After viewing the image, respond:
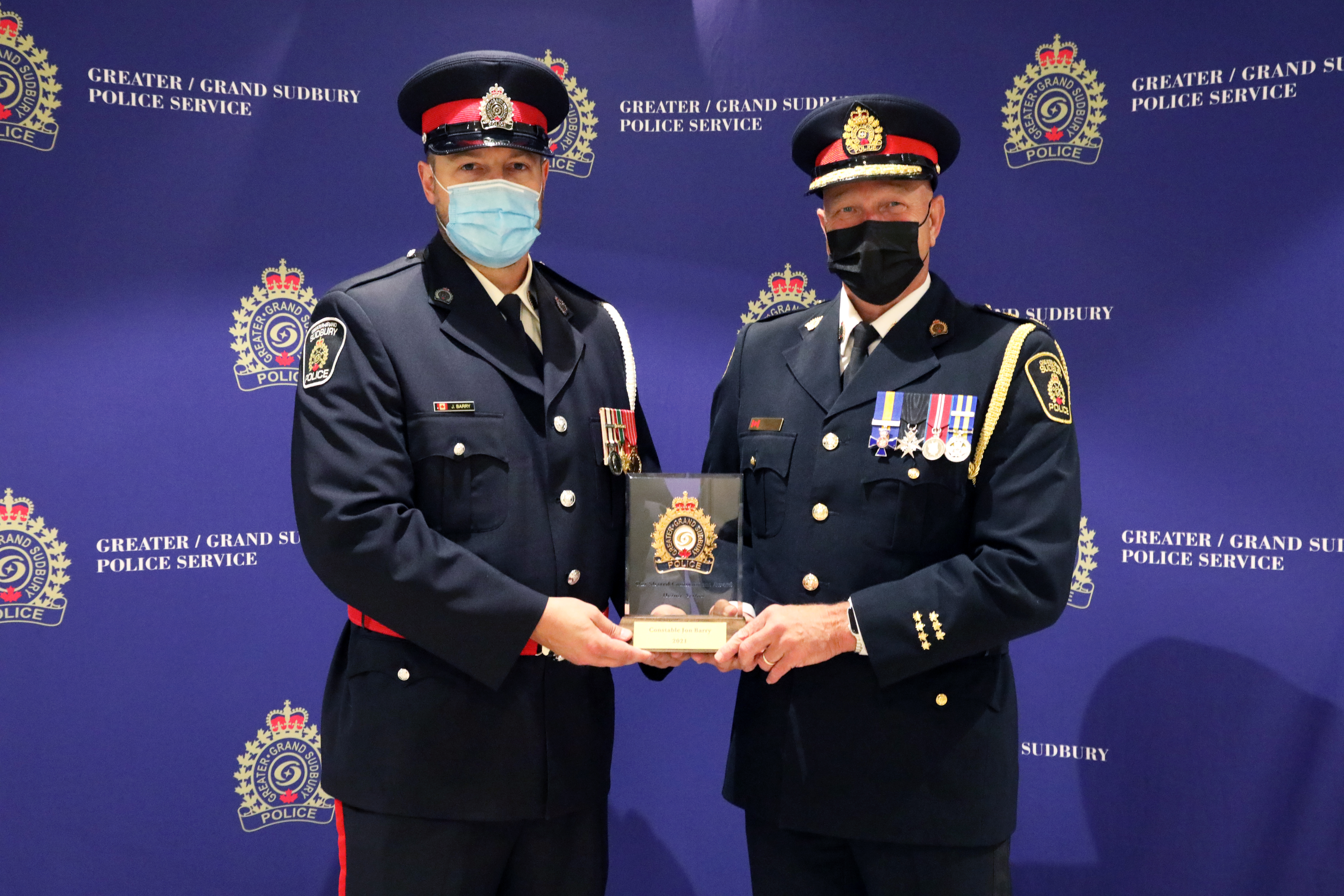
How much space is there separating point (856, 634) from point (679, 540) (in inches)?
16.0

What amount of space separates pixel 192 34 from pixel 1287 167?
3441mm

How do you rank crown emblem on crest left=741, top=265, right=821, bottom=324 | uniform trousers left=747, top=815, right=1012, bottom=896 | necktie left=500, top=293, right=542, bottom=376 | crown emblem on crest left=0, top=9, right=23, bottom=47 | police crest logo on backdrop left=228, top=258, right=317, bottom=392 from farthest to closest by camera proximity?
crown emblem on crest left=741, top=265, right=821, bottom=324, police crest logo on backdrop left=228, top=258, right=317, bottom=392, crown emblem on crest left=0, top=9, right=23, bottom=47, necktie left=500, top=293, right=542, bottom=376, uniform trousers left=747, top=815, right=1012, bottom=896

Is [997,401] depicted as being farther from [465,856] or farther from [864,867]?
[465,856]

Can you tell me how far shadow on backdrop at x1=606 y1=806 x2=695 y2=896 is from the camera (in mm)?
3186

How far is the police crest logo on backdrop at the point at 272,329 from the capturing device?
115 inches

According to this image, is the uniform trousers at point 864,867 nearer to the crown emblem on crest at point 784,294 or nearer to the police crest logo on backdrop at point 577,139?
the crown emblem on crest at point 784,294

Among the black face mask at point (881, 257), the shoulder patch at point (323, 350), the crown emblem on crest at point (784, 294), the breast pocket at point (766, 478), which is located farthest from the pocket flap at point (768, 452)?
the crown emblem on crest at point (784, 294)

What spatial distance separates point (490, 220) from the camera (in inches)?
75.0

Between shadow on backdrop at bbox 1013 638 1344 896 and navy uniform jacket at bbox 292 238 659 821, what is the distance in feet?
6.16

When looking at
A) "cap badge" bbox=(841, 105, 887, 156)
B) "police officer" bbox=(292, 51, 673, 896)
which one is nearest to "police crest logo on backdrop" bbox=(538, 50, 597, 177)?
"police officer" bbox=(292, 51, 673, 896)

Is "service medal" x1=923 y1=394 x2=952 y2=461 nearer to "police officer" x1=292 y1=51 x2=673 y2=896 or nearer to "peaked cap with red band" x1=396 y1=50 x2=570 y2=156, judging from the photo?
"police officer" x1=292 y1=51 x2=673 y2=896

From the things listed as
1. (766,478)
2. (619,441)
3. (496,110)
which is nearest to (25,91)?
(496,110)

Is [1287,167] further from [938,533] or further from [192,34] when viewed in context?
[192,34]

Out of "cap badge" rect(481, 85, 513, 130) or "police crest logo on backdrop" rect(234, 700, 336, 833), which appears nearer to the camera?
"cap badge" rect(481, 85, 513, 130)
